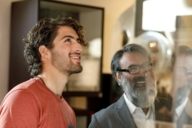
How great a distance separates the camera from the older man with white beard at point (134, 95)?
1.29 m

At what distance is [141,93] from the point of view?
4.29 feet

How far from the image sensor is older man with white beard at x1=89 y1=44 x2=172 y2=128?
1.29m

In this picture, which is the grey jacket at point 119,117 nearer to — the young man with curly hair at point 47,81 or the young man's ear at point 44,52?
the young man with curly hair at point 47,81

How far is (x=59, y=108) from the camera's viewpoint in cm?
131

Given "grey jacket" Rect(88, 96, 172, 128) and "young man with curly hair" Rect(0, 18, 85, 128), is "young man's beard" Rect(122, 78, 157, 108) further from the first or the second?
"young man with curly hair" Rect(0, 18, 85, 128)

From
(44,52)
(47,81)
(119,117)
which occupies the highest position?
(44,52)

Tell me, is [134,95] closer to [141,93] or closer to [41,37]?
[141,93]

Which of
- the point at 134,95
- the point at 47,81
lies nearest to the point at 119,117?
the point at 134,95

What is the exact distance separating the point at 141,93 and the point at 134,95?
0.09 feet

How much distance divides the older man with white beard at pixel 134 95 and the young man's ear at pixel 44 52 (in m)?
0.28

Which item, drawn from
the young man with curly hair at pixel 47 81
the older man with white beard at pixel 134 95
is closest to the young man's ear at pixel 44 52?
the young man with curly hair at pixel 47 81

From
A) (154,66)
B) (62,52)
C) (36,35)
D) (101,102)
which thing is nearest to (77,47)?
(62,52)

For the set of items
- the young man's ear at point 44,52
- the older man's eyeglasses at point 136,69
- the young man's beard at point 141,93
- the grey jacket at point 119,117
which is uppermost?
the young man's ear at point 44,52

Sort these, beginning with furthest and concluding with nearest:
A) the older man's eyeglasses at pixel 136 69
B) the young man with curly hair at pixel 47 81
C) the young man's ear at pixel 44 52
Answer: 1. the young man's ear at pixel 44 52
2. the older man's eyeglasses at pixel 136 69
3. the young man with curly hair at pixel 47 81
